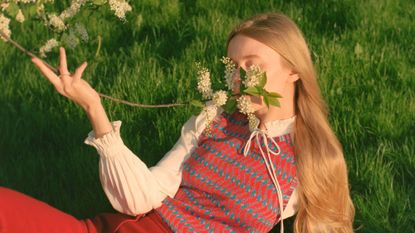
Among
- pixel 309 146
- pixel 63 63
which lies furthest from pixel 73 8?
pixel 309 146

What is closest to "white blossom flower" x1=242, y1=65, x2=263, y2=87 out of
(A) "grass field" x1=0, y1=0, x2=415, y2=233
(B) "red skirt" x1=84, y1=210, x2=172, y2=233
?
(B) "red skirt" x1=84, y1=210, x2=172, y2=233

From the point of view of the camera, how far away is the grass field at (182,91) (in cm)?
316

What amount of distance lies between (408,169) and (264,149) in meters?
0.85

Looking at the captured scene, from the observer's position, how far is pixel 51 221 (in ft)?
8.00

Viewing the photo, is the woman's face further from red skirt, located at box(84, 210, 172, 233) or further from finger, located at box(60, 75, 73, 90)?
finger, located at box(60, 75, 73, 90)

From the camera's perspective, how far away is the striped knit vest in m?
2.62

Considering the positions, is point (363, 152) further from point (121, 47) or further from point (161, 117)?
point (121, 47)

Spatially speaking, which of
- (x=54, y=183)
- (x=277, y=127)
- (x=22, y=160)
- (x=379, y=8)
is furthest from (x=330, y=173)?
(x=379, y=8)

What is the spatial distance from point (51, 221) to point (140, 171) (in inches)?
14.6

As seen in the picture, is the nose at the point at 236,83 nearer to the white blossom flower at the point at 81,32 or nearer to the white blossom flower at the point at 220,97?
the white blossom flower at the point at 220,97

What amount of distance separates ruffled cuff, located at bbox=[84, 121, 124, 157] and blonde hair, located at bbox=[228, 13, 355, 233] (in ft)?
2.18

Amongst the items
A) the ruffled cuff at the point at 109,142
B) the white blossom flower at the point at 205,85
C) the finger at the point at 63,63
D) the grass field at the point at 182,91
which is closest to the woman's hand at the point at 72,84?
the finger at the point at 63,63

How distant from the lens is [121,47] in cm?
407

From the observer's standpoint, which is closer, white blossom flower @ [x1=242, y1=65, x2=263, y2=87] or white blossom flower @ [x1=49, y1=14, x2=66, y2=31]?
white blossom flower @ [x1=242, y1=65, x2=263, y2=87]
